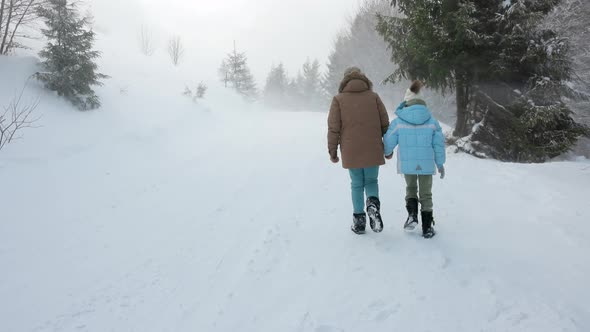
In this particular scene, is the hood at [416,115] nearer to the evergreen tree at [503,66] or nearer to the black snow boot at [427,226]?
the black snow boot at [427,226]

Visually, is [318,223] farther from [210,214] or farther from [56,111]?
[56,111]

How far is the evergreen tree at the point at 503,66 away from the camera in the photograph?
24.4ft

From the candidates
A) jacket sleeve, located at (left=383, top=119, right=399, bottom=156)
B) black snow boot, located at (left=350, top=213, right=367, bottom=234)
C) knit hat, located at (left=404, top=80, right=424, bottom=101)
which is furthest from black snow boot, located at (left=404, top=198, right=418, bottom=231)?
knit hat, located at (left=404, top=80, right=424, bottom=101)

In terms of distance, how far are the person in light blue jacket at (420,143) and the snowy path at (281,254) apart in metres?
0.56

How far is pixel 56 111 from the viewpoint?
938 centimetres

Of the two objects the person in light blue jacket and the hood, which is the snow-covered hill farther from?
the hood

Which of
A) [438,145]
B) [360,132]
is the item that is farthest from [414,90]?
[360,132]

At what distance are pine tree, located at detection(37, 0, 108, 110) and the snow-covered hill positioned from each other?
1990 millimetres

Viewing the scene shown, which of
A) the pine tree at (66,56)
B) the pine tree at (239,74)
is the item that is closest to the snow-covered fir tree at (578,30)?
the pine tree at (66,56)

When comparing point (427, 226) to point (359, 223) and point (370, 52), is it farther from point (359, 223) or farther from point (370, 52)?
point (370, 52)

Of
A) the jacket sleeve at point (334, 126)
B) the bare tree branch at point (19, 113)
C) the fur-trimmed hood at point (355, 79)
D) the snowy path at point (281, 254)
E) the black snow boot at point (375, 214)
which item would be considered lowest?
the snowy path at point (281, 254)

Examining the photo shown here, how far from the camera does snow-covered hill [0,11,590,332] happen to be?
109 inches

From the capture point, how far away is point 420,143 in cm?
382

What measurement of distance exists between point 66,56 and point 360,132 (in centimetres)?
1077
